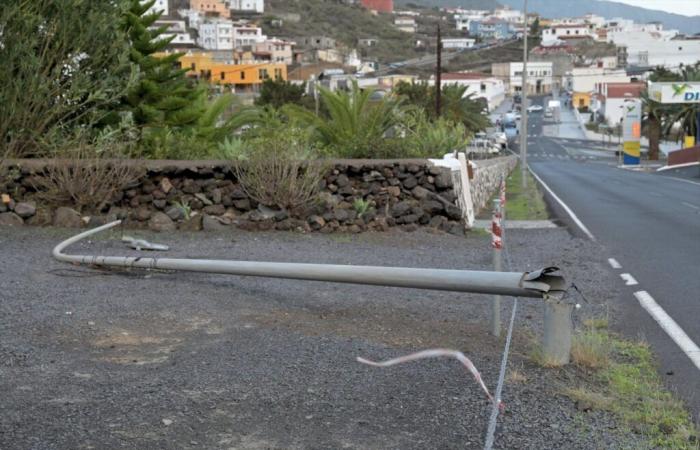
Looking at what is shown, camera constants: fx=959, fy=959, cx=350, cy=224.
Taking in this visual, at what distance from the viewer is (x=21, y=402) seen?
18.7ft

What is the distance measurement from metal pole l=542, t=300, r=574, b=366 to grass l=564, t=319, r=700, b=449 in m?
0.23

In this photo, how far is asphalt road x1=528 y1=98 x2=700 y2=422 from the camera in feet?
26.4

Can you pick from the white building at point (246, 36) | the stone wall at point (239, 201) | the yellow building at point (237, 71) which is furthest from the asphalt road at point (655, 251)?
the white building at point (246, 36)

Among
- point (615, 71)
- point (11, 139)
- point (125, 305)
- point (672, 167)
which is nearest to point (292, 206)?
→ point (11, 139)

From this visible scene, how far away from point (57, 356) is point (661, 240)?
1221cm

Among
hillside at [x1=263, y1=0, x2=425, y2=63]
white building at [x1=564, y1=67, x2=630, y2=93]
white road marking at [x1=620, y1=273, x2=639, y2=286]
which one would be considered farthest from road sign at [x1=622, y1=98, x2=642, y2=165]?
hillside at [x1=263, y1=0, x2=425, y2=63]

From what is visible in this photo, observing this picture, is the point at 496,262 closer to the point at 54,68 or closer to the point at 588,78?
the point at 54,68

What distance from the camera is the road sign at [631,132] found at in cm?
7031

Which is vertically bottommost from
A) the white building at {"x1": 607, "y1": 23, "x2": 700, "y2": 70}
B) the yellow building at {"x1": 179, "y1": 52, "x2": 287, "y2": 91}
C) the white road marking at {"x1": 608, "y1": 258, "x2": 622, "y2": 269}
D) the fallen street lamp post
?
the white road marking at {"x1": 608, "y1": 258, "x2": 622, "y2": 269}

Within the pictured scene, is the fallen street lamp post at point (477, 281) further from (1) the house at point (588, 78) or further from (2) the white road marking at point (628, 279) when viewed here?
(1) the house at point (588, 78)

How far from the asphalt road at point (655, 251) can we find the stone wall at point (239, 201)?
312cm

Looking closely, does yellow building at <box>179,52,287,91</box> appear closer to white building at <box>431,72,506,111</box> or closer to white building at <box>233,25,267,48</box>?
white building at <box>431,72,506,111</box>

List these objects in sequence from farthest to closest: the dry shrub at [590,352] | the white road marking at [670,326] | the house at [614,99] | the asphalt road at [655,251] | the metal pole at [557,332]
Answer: the house at [614,99]
the asphalt road at [655,251]
the white road marking at [670,326]
the dry shrub at [590,352]
the metal pole at [557,332]

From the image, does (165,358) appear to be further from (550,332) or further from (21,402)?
(550,332)
